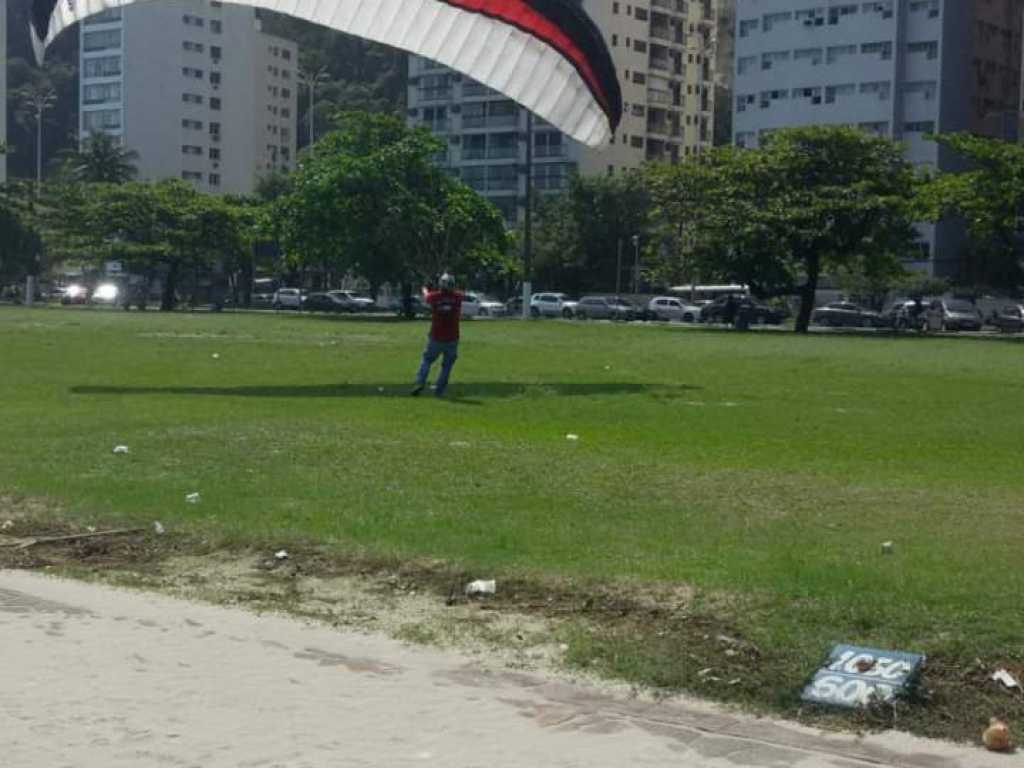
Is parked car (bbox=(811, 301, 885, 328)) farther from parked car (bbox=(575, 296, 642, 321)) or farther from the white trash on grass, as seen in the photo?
the white trash on grass

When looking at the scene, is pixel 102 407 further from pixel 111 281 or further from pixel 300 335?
pixel 111 281

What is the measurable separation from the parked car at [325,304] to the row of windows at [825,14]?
38.8 metres

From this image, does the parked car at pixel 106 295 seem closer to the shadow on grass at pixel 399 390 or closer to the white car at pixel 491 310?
the white car at pixel 491 310

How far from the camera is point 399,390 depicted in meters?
22.0

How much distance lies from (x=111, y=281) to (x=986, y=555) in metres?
101

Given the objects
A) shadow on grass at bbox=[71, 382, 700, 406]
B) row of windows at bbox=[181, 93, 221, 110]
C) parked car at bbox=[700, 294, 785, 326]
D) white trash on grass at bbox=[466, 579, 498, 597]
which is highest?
row of windows at bbox=[181, 93, 221, 110]

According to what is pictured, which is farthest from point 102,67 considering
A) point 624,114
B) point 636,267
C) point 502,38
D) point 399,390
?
point 502,38

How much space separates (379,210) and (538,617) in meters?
Answer: 63.1

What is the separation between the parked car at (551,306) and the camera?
286ft

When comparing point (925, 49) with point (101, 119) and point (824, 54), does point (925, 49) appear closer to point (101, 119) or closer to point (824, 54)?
point (824, 54)

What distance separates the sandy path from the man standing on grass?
42.9 feet

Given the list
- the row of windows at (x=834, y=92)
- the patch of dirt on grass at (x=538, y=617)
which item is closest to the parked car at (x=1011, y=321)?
the row of windows at (x=834, y=92)

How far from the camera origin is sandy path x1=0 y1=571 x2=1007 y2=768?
5719 millimetres

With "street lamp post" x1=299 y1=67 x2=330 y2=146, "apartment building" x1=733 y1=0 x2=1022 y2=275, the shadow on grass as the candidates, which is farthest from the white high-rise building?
the shadow on grass
